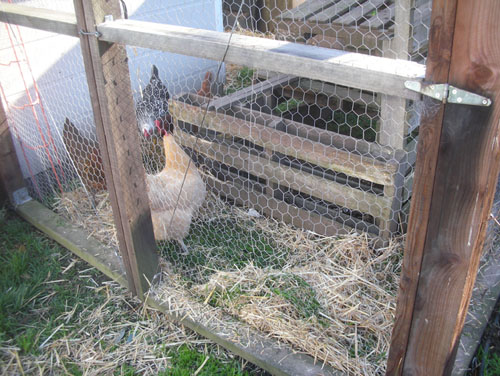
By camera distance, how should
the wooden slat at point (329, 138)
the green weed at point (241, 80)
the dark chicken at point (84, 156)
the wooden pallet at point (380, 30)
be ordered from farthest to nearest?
the green weed at point (241, 80) < the dark chicken at point (84, 156) < the wooden slat at point (329, 138) < the wooden pallet at point (380, 30)

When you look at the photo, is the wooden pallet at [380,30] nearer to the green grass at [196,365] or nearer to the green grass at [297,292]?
the green grass at [297,292]

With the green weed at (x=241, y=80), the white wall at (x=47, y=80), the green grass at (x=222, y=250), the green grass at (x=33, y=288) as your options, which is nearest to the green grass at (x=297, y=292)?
the green grass at (x=222, y=250)

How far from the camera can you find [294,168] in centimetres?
275

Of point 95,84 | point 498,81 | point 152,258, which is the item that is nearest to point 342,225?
point 152,258

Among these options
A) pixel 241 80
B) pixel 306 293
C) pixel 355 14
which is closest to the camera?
pixel 306 293

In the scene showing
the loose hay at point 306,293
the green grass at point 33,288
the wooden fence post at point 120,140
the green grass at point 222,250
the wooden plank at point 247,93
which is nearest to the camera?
the wooden fence post at point 120,140

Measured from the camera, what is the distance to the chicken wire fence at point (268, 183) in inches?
87.3

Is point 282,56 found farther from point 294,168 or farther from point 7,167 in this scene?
point 7,167

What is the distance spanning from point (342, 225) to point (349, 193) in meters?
0.22

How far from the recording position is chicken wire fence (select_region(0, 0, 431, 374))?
2217mm

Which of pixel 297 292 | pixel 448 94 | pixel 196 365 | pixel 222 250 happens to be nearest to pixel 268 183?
pixel 222 250

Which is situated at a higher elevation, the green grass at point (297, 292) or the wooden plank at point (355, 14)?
the wooden plank at point (355, 14)

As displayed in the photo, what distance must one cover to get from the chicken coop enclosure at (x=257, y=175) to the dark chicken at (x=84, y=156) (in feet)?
0.05

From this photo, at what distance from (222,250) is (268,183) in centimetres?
49
